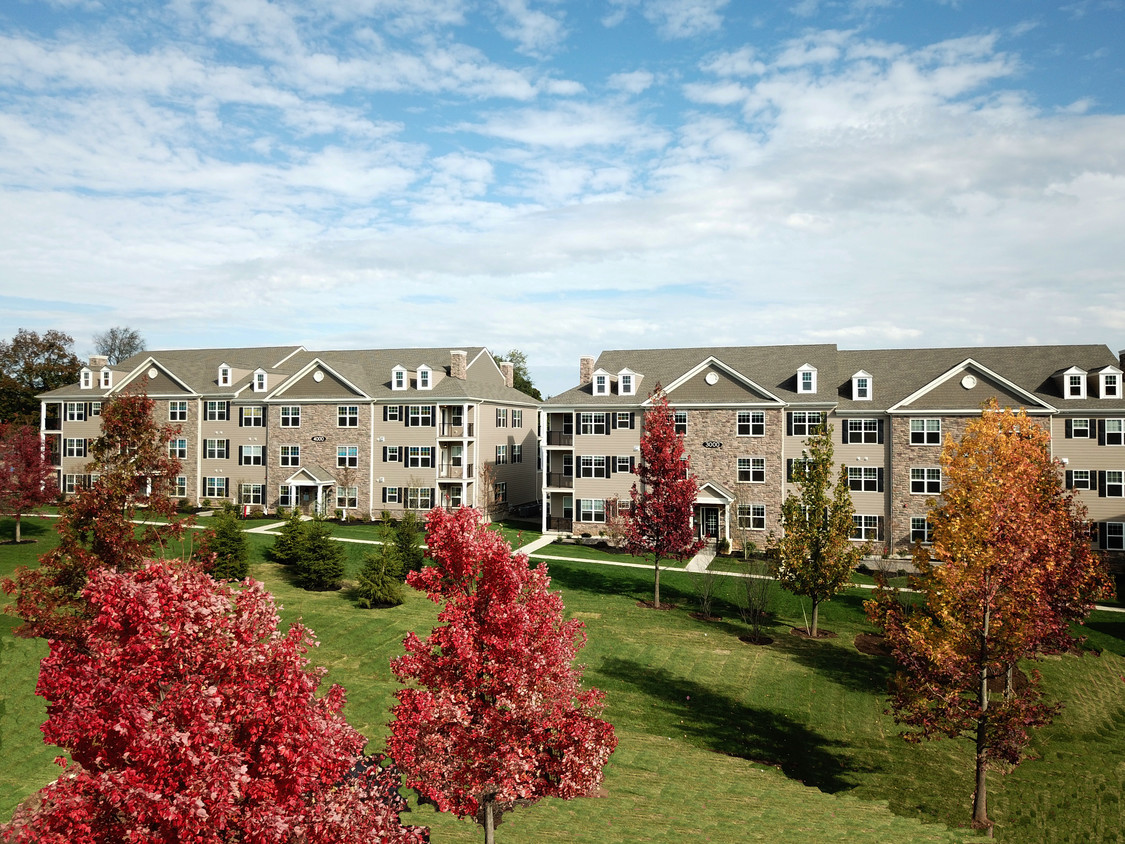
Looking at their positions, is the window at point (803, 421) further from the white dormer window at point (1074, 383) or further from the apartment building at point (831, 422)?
the white dormer window at point (1074, 383)

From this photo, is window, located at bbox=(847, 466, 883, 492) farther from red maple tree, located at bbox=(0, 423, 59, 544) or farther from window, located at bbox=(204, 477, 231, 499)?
red maple tree, located at bbox=(0, 423, 59, 544)

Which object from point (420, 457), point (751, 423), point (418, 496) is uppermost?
point (751, 423)

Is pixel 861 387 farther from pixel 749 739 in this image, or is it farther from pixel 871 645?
pixel 749 739

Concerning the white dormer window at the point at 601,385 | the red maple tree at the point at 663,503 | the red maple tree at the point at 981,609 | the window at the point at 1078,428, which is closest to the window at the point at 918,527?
the window at the point at 1078,428

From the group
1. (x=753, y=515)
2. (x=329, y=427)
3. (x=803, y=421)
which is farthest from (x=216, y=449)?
(x=803, y=421)

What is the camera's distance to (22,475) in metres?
37.2

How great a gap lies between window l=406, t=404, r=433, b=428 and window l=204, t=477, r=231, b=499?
14.7m

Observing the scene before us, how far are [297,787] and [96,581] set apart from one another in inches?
121

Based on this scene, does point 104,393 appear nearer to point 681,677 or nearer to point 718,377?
point 718,377

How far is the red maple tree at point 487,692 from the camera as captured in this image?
11.1 m

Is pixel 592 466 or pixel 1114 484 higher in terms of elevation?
pixel 592 466

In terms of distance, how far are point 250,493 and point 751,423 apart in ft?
114

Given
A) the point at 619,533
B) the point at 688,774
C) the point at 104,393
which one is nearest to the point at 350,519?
the point at 619,533

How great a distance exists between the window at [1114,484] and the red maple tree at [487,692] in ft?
129
